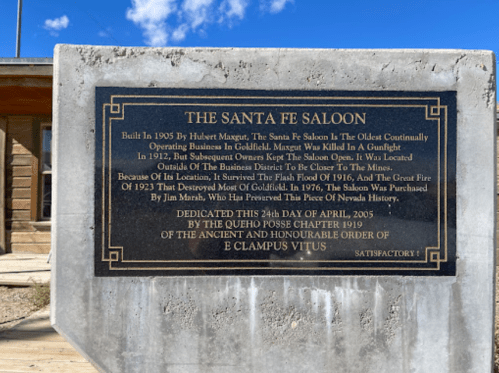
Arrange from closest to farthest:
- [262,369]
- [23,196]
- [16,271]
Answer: [262,369] → [16,271] → [23,196]

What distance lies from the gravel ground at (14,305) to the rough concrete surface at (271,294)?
80.8 inches

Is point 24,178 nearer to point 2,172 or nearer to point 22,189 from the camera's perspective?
point 22,189

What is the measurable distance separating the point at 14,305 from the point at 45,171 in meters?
2.91

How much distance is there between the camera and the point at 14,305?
166 inches

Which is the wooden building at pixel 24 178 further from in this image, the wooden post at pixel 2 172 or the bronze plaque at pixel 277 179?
the bronze plaque at pixel 277 179

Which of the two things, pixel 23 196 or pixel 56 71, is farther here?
pixel 23 196

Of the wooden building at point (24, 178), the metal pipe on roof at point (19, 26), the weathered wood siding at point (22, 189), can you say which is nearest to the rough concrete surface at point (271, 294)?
the wooden building at point (24, 178)

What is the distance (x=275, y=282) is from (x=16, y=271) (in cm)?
495

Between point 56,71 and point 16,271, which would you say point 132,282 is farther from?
point 16,271

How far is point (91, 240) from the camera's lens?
2.40 m

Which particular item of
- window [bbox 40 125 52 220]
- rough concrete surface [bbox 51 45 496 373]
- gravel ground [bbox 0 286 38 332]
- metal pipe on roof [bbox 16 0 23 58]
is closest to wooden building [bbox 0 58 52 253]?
window [bbox 40 125 52 220]

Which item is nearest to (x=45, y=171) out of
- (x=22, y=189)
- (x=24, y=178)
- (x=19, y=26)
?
(x=24, y=178)

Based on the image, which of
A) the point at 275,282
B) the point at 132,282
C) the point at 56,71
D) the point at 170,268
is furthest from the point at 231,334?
the point at 56,71

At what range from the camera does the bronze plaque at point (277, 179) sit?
2.41 meters
